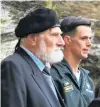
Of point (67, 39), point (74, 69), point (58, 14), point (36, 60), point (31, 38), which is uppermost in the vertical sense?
point (31, 38)

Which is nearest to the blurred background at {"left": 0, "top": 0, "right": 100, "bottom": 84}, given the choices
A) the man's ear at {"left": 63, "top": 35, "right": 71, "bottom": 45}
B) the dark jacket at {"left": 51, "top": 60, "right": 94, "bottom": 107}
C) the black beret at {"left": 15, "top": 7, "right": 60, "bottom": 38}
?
the man's ear at {"left": 63, "top": 35, "right": 71, "bottom": 45}

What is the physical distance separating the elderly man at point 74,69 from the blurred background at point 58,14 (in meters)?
1.29

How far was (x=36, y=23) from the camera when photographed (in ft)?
10.3

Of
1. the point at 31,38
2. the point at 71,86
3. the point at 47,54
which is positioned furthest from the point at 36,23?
the point at 71,86

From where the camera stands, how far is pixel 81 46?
3693 mm

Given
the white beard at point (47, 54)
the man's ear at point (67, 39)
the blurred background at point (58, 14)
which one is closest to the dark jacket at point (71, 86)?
the man's ear at point (67, 39)

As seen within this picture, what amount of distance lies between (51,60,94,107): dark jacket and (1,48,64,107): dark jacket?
1.29ft

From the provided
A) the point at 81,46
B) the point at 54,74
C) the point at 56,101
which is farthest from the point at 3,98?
the point at 81,46

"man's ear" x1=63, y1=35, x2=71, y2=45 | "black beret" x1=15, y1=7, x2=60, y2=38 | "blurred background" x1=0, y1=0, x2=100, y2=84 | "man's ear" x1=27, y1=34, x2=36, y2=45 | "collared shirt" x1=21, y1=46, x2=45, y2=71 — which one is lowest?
"blurred background" x1=0, y1=0, x2=100, y2=84

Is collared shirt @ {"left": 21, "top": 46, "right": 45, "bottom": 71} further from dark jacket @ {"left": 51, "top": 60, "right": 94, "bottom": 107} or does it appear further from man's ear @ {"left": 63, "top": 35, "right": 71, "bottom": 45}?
man's ear @ {"left": 63, "top": 35, "right": 71, "bottom": 45}

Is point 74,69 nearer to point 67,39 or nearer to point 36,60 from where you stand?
point 67,39

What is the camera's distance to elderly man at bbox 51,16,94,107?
346 cm

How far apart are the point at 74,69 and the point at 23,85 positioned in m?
0.90

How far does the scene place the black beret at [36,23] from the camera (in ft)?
10.2
